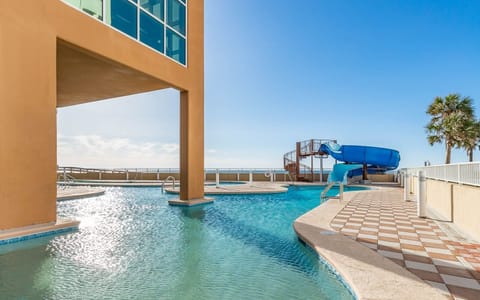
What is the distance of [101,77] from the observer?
824 cm

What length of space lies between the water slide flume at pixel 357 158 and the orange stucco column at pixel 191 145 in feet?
43.5

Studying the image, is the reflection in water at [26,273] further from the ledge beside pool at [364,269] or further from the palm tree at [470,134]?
the palm tree at [470,134]

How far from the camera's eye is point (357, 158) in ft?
66.5

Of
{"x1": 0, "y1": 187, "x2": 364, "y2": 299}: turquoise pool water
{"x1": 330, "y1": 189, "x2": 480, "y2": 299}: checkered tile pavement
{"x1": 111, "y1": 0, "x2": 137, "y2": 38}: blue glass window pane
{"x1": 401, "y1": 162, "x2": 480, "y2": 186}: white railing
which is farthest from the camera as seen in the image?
{"x1": 111, "y1": 0, "x2": 137, "y2": 38}: blue glass window pane

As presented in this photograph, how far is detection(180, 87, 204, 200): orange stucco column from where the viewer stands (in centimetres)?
936

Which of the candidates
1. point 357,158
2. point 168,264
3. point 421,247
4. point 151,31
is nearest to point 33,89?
point 151,31

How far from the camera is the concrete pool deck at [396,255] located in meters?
2.62

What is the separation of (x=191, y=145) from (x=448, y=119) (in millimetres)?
19601

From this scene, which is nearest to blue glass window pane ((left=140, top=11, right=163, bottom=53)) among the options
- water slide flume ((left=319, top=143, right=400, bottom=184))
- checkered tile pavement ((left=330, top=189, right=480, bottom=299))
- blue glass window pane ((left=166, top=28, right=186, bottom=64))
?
blue glass window pane ((left=166, top=28, right=186, bottom=64))

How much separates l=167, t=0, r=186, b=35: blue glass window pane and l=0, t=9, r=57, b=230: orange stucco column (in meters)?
4.20

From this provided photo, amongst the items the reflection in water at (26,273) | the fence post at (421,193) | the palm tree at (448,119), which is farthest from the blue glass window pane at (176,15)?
the palm tree at (448,119)

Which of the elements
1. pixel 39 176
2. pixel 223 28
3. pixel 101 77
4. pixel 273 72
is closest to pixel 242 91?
pixel 273 72

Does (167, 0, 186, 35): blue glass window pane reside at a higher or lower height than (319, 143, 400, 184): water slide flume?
higher

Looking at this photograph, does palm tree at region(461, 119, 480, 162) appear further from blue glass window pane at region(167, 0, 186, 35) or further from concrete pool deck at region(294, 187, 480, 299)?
blue glass window pane at region(167, 0, 186, 35)
